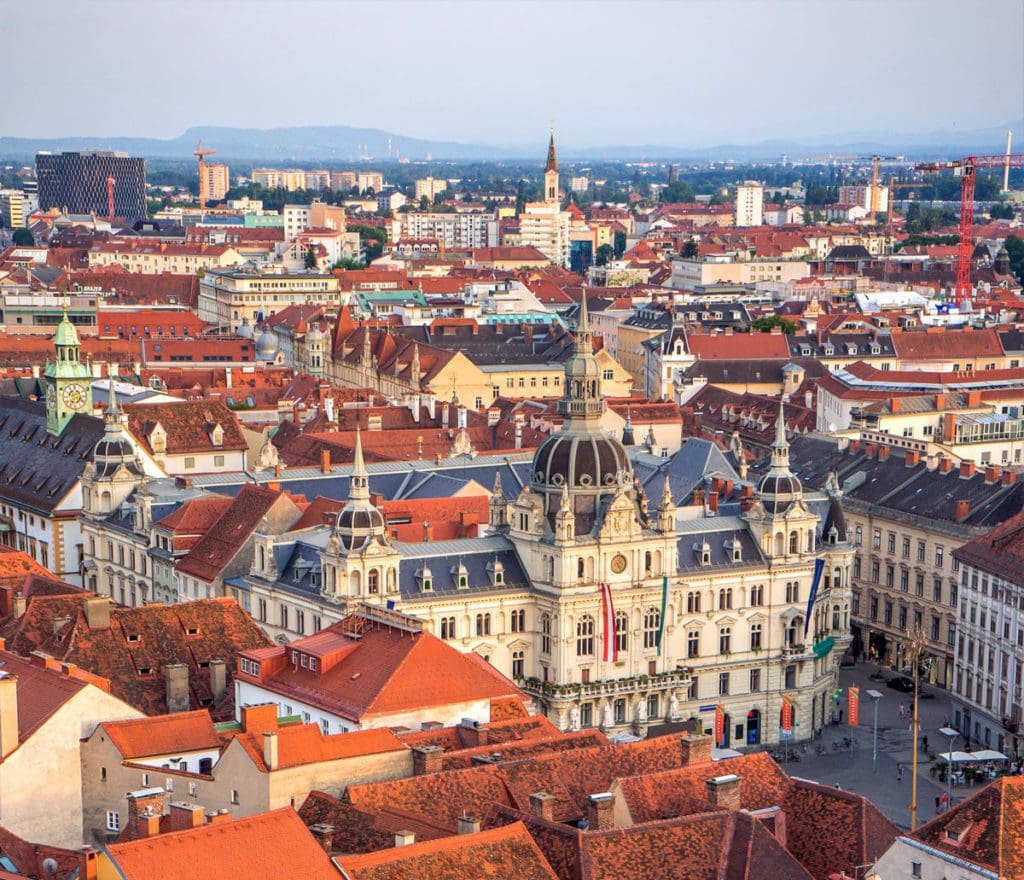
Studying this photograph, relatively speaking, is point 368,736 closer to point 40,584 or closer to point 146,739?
point 146,739

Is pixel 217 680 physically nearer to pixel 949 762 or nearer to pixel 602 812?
pixel 602 812

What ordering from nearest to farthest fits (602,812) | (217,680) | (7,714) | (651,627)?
(602,812), (7,714), (217,680), (651,627)

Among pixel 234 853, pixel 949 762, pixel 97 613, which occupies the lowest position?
pixel 949 762

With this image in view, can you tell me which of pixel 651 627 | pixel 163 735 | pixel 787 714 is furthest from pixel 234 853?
pixel 787 714

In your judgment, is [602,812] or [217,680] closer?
[602,812]

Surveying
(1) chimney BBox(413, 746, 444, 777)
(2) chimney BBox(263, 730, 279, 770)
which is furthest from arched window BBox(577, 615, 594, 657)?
(2) chimney BBox(263, 730, 279, 770)

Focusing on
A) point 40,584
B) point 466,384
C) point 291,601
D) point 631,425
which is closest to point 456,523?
point 291,601

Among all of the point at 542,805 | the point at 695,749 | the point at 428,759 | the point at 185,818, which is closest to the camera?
the point at 185,818
